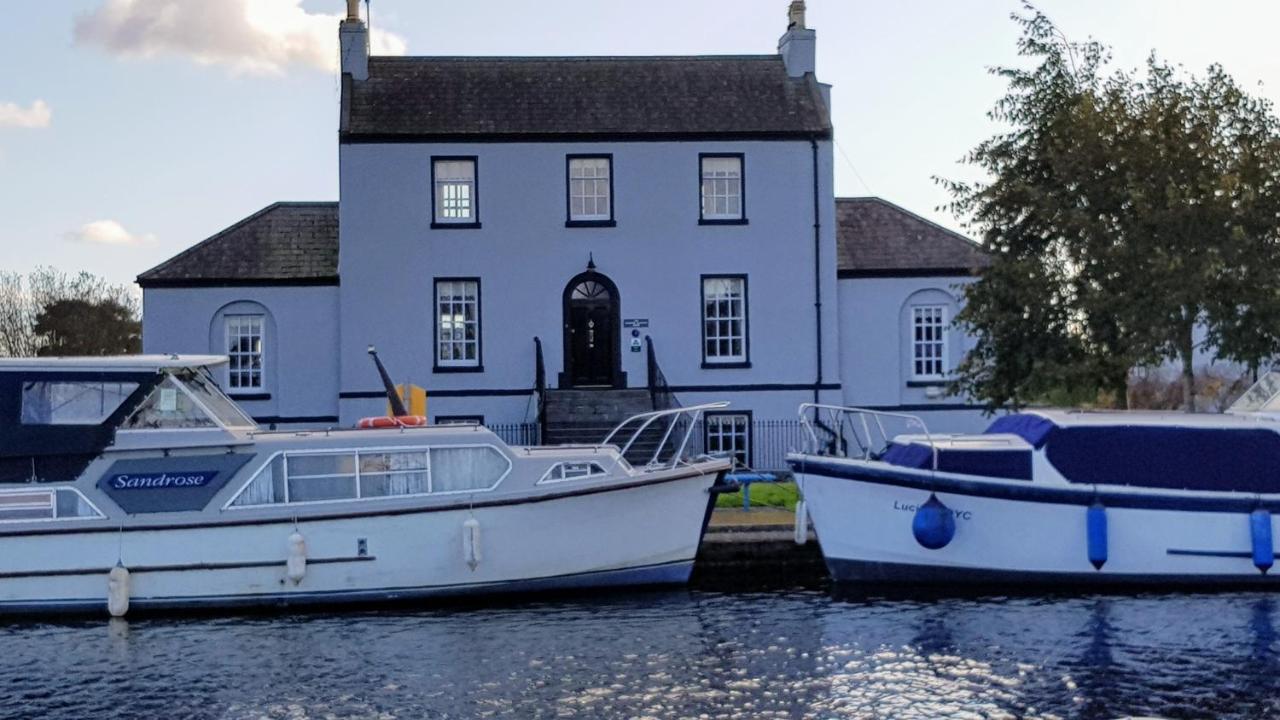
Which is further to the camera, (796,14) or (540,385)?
(796,14)

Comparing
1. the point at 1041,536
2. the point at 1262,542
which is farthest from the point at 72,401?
the point at 1262,542

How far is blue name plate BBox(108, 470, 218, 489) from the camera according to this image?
1898 centimetres

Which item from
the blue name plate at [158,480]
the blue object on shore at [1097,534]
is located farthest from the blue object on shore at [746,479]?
the blue name plate at [158,480]

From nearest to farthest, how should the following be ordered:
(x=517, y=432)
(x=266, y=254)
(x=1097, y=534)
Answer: (x=1097, y=534) → (x=517, y=432) → (x=266, y=254)

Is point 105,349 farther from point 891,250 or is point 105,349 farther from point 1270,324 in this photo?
point 1270,324

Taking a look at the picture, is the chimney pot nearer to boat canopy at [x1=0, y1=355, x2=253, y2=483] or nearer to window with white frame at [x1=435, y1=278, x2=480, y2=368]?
window with white frame at [x1=435, y1=278, x2=480, y2=368]

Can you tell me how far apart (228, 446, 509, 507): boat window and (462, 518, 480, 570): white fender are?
0.51 metres

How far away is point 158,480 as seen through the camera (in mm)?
19000

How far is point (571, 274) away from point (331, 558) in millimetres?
14648

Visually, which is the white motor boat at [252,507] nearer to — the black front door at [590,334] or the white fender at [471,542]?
the white fender at [471,542]

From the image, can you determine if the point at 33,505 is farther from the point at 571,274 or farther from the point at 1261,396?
the point at 1261,396

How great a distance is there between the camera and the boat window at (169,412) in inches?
761

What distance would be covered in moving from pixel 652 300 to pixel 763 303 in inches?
97.5

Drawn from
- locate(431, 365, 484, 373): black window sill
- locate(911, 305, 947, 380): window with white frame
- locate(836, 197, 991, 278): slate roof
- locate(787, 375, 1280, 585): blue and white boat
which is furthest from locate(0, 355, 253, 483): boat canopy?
locate(911, 305, 947, 380): window with white frame
